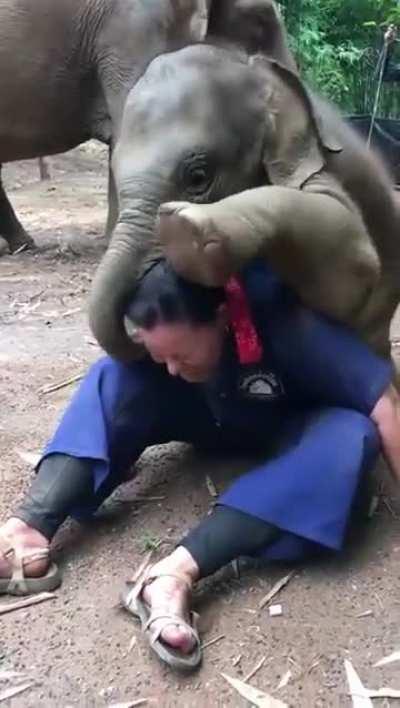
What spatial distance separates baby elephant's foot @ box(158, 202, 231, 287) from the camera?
192 centimetres

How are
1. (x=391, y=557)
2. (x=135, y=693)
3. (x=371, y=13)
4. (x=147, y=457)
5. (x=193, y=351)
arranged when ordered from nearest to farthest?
(x=135, y=693), (x=193, y=351), (x=391, y=557), (x=147, y=457), (x=371, y=13)

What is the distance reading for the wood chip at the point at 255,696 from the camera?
2037 millimetres

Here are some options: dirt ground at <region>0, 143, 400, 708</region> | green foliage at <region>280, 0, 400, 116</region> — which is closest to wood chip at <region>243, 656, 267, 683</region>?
dirt ground at <region>0, 143, 400, 708</region>

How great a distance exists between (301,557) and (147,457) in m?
0.65

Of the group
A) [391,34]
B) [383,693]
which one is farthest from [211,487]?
[391,34]

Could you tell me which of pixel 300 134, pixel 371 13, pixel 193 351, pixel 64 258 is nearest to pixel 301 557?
pixel 193 351

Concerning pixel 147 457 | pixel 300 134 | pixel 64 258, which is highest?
pixel 300 134

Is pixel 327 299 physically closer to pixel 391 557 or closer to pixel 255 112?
pixel 255 112

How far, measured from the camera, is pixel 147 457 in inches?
116

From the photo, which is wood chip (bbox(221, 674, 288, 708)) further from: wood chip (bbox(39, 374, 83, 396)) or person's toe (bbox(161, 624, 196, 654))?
wood chip (bbox(39, 374, 83, 396))

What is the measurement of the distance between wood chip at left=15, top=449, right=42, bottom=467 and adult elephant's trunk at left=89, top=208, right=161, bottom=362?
2.49 feet

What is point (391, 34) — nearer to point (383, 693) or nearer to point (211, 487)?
point (211, 487)

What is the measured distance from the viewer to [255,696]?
206cm

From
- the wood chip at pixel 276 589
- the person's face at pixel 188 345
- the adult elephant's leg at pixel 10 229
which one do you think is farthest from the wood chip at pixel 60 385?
the adult elephant's leg at pixel 10 229
